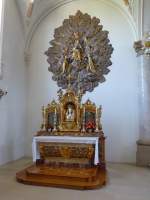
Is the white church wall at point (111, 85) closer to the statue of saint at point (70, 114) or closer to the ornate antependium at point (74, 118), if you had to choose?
the ornate antependium at point (74, 118)

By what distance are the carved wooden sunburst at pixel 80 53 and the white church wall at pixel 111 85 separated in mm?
216

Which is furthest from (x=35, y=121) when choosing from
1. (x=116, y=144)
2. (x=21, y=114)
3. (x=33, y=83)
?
(x=116, y=144)

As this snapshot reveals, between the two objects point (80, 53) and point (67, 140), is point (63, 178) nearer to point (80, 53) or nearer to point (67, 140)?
point (67, 140)

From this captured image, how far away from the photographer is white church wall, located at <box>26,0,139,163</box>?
25.8ft

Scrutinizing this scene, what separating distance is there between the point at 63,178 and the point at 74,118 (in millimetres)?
2126

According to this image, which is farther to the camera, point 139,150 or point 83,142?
point 139,150

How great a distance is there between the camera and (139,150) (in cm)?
732

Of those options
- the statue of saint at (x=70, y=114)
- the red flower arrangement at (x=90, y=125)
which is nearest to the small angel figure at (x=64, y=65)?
the statue of saint at (x=70, y=114)

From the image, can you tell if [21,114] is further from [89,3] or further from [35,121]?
[89,3]

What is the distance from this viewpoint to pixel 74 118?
23.2 feet

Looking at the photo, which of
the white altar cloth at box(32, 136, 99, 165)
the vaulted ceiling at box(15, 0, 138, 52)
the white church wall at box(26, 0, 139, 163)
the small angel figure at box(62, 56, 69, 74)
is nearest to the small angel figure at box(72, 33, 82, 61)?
the small angel figure at box(62, 56, 69, 74)

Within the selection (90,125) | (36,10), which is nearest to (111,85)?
(90,125)

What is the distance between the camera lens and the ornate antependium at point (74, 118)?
215 inches

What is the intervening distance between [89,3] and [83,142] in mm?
4880
